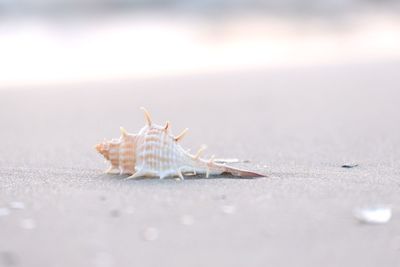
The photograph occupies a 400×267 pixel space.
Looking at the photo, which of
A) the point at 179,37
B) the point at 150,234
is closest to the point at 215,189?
the point at 150,234

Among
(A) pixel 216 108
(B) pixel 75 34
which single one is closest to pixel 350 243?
(A) pixel 216 108

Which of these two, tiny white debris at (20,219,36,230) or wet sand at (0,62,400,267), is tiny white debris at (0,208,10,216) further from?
tiny white debris at (20,219,36,230)

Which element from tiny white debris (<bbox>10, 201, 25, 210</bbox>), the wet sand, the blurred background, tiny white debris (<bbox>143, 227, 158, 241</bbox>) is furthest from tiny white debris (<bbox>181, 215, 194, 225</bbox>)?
the blurred background

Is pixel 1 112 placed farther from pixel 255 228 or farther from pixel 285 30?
pixel 285 30

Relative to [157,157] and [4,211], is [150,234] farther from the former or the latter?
[157,157]

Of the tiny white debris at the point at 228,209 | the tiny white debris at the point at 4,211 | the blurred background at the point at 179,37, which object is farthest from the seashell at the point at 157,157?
the blurred background at the point at 179,37
